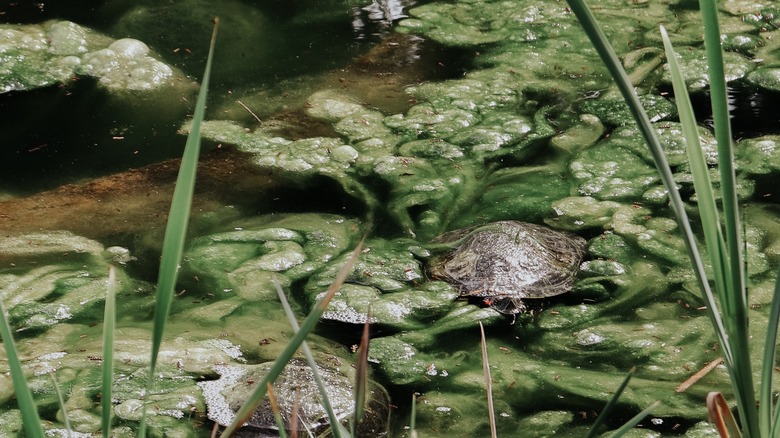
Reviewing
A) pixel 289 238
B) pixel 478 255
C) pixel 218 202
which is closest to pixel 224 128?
pixel 218 202

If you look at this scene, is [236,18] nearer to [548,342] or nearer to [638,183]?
[638,183]

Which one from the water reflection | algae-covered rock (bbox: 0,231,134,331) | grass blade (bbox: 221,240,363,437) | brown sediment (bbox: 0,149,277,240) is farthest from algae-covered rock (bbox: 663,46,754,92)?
grass blade (bbox: 221,240,363,437)

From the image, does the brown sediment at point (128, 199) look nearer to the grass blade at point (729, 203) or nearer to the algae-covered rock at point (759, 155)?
the algae-covered rock at point (759, 155)

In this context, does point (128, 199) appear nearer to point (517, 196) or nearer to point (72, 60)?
point (72, 60)

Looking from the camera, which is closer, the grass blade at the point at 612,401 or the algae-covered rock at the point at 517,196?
the grass blade at the point at 612,401

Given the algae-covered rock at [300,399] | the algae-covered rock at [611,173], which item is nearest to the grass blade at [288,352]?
the algae-covered rock at [300,399]

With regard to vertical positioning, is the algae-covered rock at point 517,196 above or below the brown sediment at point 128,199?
above
